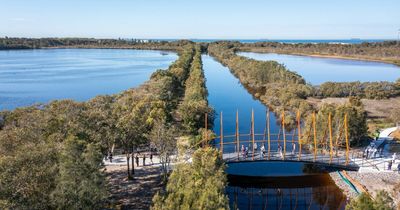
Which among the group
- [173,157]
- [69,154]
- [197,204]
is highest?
[69,154]

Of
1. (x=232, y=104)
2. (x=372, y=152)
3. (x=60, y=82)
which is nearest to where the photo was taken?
(x=372, y=152)

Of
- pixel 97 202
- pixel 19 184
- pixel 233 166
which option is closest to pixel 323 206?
pixel 233 166

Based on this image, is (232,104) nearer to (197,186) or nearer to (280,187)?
(280,187)

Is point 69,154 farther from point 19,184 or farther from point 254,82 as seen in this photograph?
point 254,82

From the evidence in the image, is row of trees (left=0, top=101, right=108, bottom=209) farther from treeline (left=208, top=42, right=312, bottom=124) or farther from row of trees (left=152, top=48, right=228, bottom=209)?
treeline (left=208, top=42, right=312, bottom=124)

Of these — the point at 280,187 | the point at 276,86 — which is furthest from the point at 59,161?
the point at 276,86
